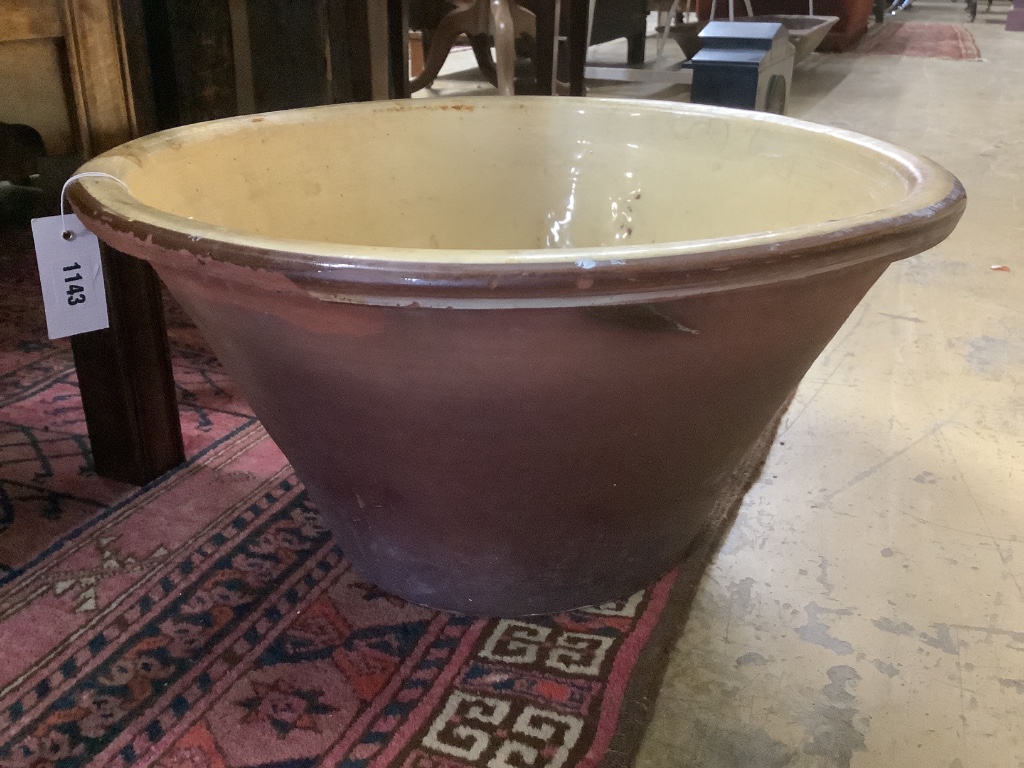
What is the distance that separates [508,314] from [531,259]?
6 centimetres

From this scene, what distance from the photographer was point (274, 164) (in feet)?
2.99

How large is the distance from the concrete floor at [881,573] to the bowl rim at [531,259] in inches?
15.5

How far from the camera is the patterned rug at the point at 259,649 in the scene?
2.21ft

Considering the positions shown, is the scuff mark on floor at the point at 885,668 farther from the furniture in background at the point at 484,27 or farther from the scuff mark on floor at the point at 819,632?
the furniture in background at the point at 484,27

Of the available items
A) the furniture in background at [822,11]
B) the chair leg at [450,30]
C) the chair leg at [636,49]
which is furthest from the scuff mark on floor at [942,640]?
the furniture in background at [822,11]

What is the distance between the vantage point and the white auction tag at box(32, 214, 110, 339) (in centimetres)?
79

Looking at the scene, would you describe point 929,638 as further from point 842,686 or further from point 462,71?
point 462,71

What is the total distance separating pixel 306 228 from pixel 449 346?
19.5 inches

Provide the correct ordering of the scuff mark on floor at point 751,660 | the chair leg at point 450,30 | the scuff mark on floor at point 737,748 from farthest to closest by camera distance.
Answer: the chair leg at point 450,30 → the scuff mark on floor at point 751,660 → the scuff mark on floor at point 737,748

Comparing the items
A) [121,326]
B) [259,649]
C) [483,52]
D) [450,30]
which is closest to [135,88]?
[121,326]

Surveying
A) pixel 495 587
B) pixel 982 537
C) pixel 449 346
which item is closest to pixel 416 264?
pixel 449 346

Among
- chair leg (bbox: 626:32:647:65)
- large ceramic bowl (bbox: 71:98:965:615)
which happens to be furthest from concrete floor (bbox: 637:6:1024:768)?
chair leg (bbox: 626:32:647:65)

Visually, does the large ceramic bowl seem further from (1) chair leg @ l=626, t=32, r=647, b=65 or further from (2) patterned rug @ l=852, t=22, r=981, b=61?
(2) patterned rug @ l=852, t=22, r=981, b=61

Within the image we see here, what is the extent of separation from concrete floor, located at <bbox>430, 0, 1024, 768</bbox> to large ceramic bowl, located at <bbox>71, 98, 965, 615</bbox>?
0.45 feet
